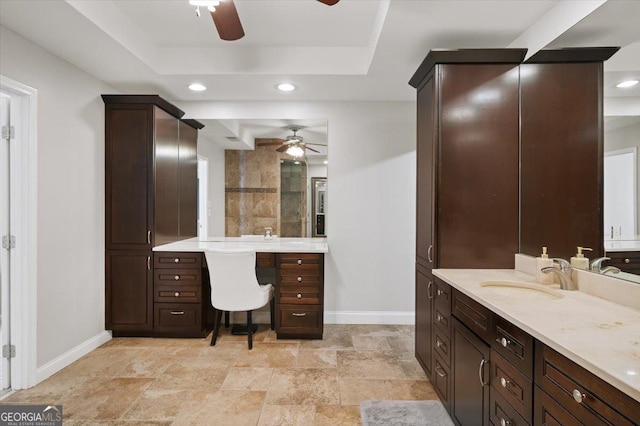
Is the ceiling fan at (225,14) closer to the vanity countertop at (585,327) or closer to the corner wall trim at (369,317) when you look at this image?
the vanity countertop at (585,327)

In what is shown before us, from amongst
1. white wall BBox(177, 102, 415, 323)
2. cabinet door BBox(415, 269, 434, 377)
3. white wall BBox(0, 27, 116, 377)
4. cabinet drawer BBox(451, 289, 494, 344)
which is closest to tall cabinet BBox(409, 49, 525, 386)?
cabinet door BBox(415, 269, 434, 377)

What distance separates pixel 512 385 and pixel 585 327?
0.37 metres

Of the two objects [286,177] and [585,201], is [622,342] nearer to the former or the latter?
[585,201]

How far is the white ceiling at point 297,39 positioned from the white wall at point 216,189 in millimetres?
607

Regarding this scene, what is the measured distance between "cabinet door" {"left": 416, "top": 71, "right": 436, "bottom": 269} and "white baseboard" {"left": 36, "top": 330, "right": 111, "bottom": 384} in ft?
9.56

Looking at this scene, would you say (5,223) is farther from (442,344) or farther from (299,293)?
(442,344)

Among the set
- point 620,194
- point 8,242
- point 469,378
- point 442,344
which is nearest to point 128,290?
point 8,242

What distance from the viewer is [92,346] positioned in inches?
118

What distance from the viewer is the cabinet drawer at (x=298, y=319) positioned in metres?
3.21

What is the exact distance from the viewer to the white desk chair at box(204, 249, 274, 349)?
2.90m

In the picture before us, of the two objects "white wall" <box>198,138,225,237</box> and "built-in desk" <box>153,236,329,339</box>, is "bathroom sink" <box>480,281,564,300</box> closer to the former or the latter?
"built-in desk" <box>153,236,329,339</box>

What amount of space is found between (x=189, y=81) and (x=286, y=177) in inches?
52.5

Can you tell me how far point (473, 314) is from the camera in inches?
66.6

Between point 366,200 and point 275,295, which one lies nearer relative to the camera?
point 275,295
